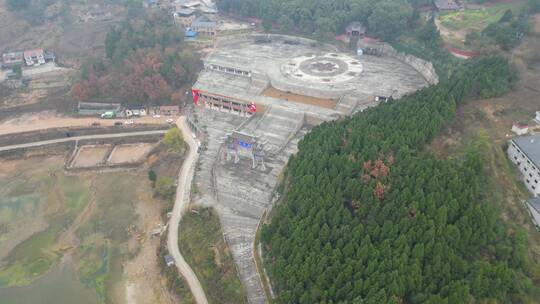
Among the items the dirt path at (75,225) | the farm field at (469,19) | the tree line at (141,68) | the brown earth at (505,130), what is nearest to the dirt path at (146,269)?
the dirt path at (75,225)

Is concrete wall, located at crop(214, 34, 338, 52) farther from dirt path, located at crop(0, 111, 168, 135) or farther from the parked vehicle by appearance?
the parked vehicle

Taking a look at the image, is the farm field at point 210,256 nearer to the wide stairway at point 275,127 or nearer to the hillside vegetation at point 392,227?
the hillside vegetation at point 392,227

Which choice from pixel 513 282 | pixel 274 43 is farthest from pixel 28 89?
pixel 513 282

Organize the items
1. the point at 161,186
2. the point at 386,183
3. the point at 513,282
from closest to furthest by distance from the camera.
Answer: the point at 513,282 → the point at 386,183 → the point at 161,186

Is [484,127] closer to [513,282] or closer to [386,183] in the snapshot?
[386,183]

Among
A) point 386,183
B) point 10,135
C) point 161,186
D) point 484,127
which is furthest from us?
point 10,135

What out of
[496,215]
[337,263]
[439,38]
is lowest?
[337,263]

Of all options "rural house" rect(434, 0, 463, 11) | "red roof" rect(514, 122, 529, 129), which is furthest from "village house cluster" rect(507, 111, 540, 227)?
"rural house" rect(434, 0, 463, 11)
